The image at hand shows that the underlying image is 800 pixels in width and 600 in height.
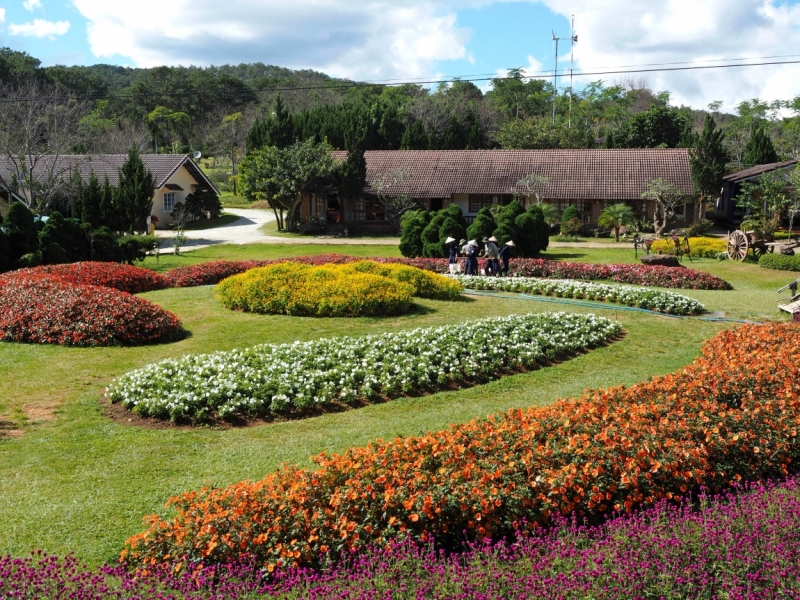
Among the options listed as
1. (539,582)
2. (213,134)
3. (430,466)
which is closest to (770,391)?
(430,466)

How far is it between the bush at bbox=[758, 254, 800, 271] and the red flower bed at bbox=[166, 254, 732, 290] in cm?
429

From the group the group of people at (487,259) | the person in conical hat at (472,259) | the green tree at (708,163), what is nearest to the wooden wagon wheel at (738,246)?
the group of people at (487,259)

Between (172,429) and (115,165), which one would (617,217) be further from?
(172,429)

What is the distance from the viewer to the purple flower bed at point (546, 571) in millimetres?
4312

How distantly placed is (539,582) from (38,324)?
10.3 m

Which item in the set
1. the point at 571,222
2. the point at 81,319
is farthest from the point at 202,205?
the point at 81,319

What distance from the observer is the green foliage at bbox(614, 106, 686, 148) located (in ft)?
167

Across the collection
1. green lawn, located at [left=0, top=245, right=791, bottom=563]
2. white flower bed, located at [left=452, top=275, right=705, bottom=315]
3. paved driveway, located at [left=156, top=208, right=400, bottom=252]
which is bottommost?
green lawn, located at [left=0, top=245, right=791, bottom=563]

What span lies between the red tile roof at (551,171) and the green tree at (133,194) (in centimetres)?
1180

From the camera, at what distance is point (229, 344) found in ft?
39.8

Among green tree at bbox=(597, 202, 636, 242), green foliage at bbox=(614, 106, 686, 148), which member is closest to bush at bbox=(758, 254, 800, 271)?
green tree at bbox=(597, 202, 636, 242)

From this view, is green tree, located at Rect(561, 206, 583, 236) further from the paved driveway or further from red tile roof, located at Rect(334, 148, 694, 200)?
the paved driveway

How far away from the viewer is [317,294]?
1426cm

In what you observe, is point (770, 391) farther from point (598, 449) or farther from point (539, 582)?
point (539, 582)
